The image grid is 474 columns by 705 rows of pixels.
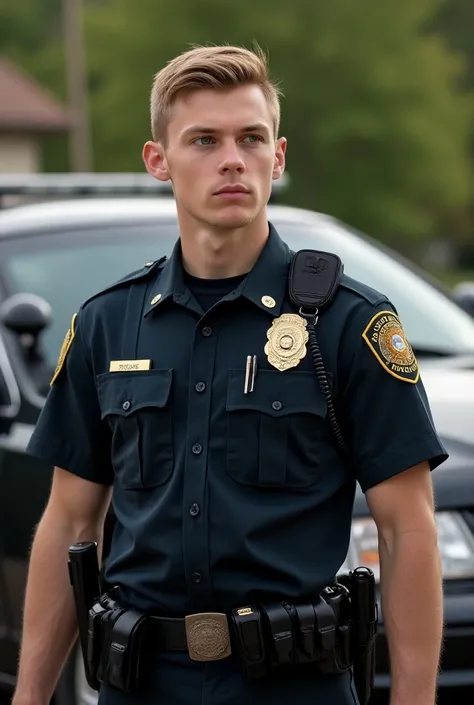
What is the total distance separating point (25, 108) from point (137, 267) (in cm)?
4859

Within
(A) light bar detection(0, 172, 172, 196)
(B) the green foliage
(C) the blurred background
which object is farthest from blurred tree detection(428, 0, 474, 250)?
(A) light bar detection(0, 172, 172, 196)

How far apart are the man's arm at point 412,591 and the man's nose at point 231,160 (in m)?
0.58

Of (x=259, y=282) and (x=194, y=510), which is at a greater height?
(x=259, y=282)

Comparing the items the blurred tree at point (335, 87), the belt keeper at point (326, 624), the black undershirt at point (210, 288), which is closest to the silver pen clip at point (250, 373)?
the black undershirt at point (210, 288)

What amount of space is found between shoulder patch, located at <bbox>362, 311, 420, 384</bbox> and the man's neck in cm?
26

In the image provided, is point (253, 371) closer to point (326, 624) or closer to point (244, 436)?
point (244, 436)

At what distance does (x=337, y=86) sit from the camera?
152 feet

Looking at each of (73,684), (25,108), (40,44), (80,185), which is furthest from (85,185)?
(40,44)

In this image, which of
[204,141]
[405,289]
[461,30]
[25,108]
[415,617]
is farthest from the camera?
[461,30]

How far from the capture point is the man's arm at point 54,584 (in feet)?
9.37

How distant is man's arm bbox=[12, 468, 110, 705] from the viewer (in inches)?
112

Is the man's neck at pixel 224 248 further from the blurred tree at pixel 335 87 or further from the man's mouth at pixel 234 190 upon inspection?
the blurred tree at pixel 335 87

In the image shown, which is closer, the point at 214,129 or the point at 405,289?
the point at 214,129

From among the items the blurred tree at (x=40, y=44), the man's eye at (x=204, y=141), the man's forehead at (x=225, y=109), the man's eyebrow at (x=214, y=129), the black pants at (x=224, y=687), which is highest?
the blurred tree at (x=40, y=44)
